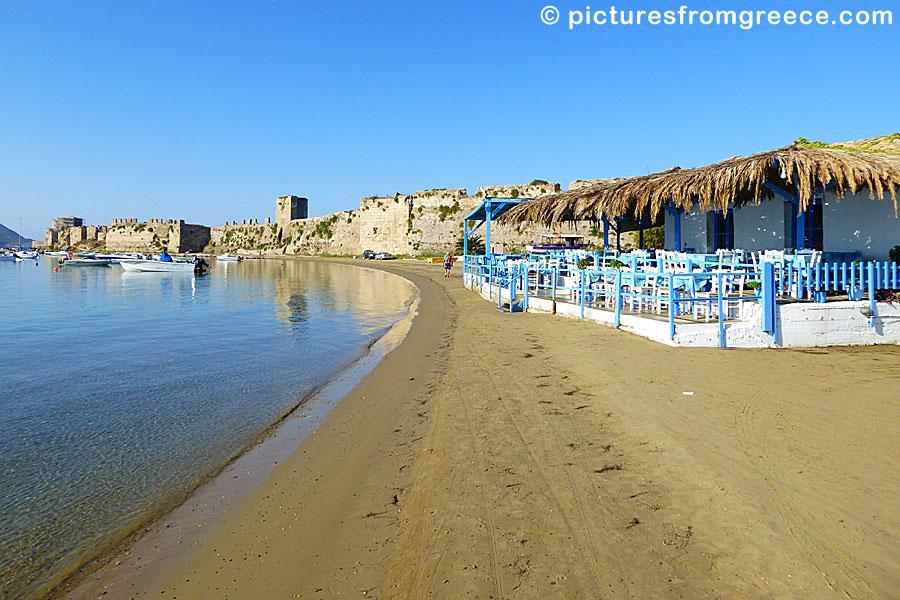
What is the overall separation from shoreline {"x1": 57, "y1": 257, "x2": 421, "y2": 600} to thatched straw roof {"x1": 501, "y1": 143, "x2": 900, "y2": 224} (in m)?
7.62

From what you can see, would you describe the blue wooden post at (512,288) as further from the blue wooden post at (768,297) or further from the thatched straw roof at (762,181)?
the blue wooden post at (768,297)

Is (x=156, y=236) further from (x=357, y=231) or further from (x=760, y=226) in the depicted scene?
(x=760, y=226)

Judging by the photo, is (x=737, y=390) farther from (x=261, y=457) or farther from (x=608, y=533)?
(x=261, y=457)

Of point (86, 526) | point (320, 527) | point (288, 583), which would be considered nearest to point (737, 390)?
point (320, 527)

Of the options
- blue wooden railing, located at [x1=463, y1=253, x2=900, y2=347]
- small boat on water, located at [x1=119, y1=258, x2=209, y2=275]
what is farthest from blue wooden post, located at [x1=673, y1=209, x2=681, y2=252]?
small boat on water, located at [x1=119, y1=258, x2=209, y2=275]

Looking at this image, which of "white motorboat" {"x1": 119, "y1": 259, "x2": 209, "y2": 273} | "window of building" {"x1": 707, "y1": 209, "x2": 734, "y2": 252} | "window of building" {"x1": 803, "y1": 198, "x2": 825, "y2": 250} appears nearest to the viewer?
"window of building" {"x1": 803, "y1": 198, "x2": 825, "y2": 250}

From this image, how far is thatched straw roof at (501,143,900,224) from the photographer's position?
8516 millimetres

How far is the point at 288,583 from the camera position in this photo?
265 cm

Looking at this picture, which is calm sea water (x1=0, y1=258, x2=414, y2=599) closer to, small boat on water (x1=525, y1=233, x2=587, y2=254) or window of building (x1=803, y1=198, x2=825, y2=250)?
small boat on water (x1=525, y1=233, x2=587, y2=254)

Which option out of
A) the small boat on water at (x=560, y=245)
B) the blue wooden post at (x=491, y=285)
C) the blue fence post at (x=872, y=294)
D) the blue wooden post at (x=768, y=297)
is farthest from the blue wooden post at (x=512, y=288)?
the blue fence post at (x=872, y=294)

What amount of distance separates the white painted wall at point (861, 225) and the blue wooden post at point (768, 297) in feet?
14.0

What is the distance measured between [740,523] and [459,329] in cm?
803

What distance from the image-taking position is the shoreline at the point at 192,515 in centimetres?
285

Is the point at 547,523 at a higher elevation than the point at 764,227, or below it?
below
